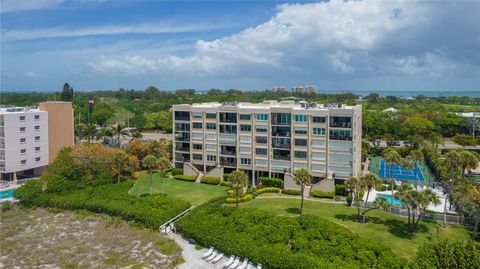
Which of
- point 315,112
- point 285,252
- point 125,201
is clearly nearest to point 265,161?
point 315,112

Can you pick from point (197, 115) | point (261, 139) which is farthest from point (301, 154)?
point (197, 115)

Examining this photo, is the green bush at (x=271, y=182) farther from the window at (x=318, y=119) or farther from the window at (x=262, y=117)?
the window at (x=318, y=119)

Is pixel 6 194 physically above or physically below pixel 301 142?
below

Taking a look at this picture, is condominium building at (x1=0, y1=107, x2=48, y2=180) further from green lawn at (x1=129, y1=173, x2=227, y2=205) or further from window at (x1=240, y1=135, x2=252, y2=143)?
window at (x1=240, y1=135, x2=252, y2=143)

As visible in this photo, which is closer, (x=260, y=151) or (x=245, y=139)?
(x=260, y=151)

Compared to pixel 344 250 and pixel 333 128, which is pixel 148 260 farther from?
pixel 333 128

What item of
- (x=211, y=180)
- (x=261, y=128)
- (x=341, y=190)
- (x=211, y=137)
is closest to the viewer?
(x=341, y=190)

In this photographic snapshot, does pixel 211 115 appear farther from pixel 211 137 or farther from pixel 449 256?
pixel 449 256
